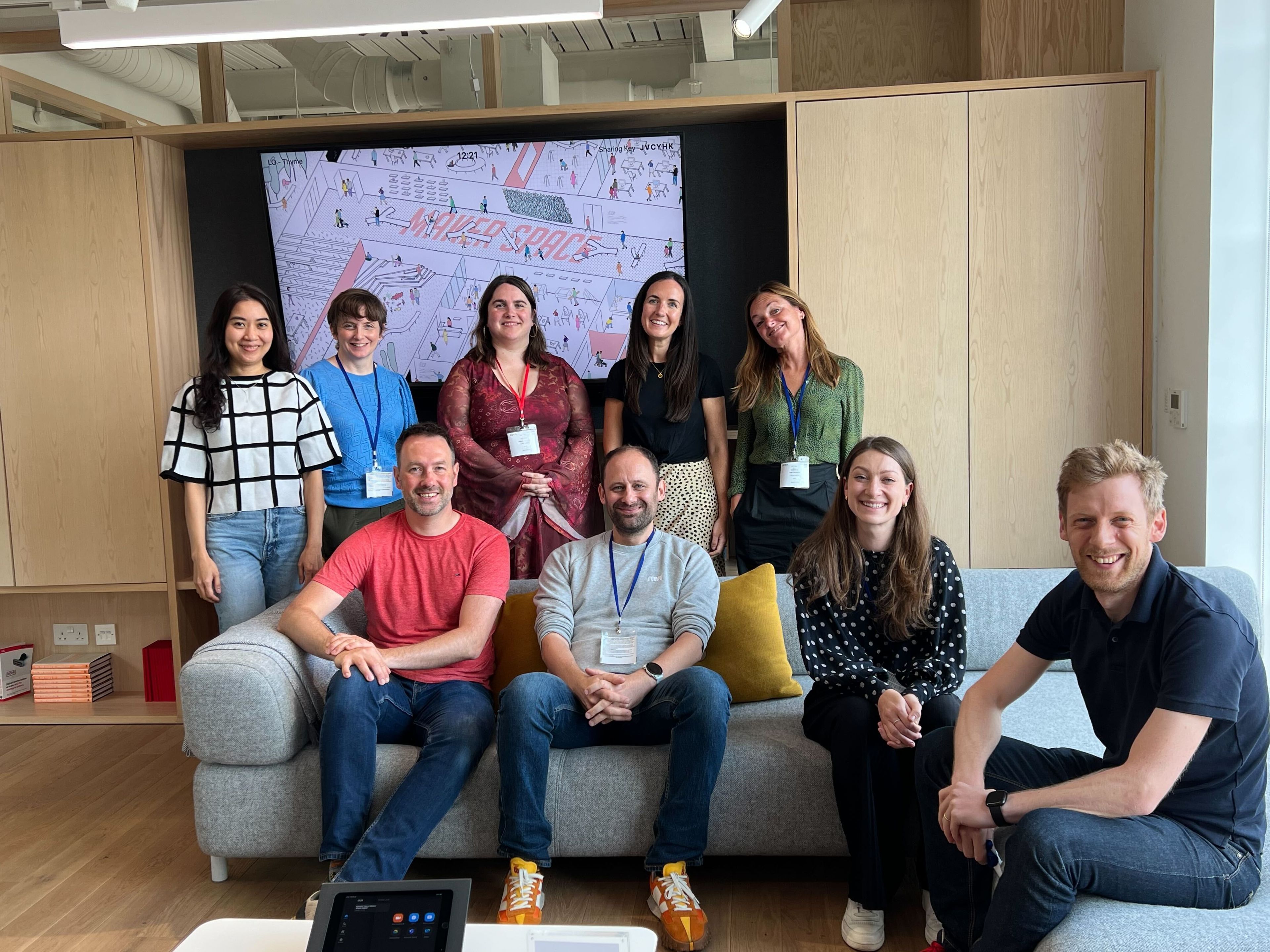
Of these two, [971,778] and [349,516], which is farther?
[349,516]

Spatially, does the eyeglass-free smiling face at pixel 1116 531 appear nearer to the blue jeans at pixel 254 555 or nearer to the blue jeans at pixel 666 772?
the blue jeans at pixel 666 772

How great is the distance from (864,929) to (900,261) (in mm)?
2406

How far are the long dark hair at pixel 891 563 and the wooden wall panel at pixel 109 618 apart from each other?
3.29 m

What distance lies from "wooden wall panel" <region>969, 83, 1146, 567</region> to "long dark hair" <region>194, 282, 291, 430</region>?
252cm

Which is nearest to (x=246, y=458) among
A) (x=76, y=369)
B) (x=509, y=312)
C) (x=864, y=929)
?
(x=509, y=312)

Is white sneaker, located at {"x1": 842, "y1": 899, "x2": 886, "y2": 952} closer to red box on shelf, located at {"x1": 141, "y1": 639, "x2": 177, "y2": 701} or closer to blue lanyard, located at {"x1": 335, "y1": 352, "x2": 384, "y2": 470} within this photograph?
blue lanyard, located at {"x1": 335, "y1": 352, "x2": 384, "y2": 470}

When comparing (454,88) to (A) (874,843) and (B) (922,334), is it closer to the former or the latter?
(B) (922,334)

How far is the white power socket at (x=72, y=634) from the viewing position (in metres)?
4.80

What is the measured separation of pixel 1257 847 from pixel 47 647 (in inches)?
188

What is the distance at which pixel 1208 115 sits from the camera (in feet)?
11.2

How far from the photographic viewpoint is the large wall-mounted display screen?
13.9ft

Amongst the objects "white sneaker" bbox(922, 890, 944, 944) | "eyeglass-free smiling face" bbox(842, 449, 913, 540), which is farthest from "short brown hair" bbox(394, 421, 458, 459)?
"white sneaker" bbox(922, 890, 944, 944)

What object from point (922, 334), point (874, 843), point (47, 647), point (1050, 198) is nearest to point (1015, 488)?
point (922, 334)

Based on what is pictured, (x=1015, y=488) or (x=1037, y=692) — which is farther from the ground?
(x=1015, y=488)
